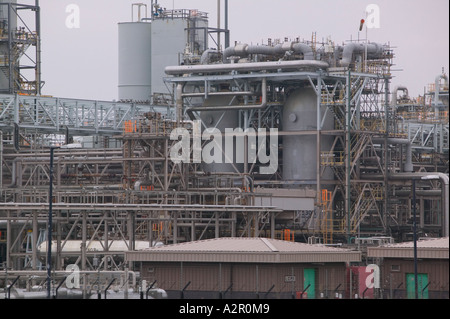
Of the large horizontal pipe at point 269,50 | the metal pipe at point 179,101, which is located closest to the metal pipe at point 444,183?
the large horizontal pipe at point 269,50

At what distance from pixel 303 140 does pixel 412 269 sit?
27.2 metres

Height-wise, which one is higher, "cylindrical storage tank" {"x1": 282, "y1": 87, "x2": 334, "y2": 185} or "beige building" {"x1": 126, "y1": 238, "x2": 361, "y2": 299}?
"cylindrical storage tank" {"x1": 282, "y1": 87, "x2": 334, "y2": 185}

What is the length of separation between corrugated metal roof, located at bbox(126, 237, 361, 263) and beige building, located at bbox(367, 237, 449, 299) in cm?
154

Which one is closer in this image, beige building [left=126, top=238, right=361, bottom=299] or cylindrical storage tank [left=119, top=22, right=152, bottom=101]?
beige building [left=126, top=238, right=361, bottom=299]

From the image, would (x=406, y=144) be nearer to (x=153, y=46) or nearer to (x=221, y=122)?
(x=221, y=122)

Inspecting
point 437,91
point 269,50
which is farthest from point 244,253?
point 437,91

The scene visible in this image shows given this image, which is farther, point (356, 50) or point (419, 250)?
point (356, 50)

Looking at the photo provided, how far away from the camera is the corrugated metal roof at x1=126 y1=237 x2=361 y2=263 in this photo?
53.1 meters

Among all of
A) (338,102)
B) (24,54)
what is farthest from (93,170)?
(338,102)

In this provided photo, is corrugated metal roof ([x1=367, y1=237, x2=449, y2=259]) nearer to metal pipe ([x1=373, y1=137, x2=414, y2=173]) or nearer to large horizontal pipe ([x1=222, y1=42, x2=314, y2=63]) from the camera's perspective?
large horizontal pipe ([x1=222, y1=42, x2=314, y2=63])

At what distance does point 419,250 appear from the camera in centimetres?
5378

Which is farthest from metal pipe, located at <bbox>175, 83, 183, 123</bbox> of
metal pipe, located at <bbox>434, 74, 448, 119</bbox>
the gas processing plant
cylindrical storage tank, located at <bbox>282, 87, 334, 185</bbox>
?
metal pipe, located at <bbox>434, 74, 448, 119</bbox>

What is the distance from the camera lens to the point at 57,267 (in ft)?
207

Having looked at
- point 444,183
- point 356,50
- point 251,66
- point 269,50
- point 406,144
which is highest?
point 356,50
